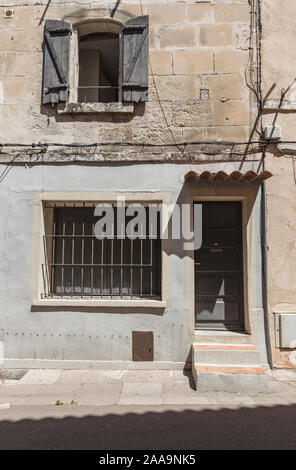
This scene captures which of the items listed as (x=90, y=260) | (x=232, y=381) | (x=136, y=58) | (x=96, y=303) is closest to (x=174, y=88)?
(x=136, y=58)

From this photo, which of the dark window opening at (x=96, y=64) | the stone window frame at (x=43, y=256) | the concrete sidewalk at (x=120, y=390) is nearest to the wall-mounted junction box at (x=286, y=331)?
the concrete sidewalk at (x=120, y=390)

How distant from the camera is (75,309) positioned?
5246mm

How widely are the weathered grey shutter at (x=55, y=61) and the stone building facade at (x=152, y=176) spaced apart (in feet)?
0.08

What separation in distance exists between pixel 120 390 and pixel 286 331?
2670 mm

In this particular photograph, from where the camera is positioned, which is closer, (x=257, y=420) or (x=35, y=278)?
(x=257, y=420)

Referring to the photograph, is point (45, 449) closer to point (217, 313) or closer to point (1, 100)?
point (217, 313)

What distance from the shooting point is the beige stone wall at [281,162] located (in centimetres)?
520

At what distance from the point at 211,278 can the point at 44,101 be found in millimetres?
4205

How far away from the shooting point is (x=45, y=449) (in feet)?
9.64

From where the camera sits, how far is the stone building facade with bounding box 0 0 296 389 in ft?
17.0

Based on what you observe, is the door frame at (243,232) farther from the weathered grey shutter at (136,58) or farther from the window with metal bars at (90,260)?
the weathered grey shutter at (136,58)

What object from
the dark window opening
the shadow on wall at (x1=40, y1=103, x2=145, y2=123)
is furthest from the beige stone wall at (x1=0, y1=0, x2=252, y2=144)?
the dark window opening
